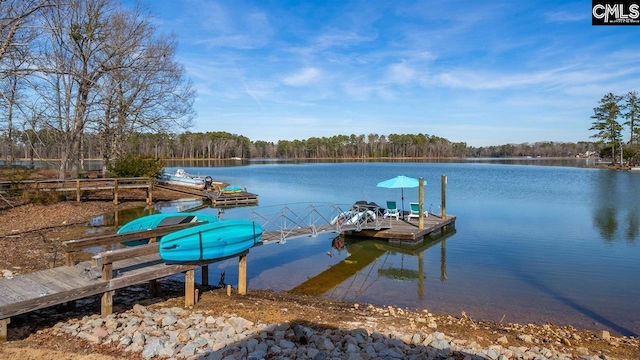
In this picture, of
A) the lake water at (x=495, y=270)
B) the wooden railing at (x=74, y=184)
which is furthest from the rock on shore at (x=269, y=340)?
the wooden railing at (x=74, y=184)

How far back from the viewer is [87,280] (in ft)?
21.6

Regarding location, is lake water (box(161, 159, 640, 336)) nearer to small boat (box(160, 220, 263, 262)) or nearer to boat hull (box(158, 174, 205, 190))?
small boat (box(160, 220, 263, 262))

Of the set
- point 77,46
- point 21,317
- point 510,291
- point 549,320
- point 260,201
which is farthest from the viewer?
point 260,201

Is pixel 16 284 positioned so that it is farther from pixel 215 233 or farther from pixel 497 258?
pixel 497 258

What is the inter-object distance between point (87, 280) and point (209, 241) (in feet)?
7.62

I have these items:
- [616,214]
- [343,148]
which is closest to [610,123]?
[616,214]

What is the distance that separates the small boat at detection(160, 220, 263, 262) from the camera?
761 centimetres

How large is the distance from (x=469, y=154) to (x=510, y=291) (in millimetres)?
182290

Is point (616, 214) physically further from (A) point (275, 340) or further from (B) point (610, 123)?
(B) point (610, 123)

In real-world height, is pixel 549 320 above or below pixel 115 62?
below

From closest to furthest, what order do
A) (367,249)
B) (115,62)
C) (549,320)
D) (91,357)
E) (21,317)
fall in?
(91,357), (21,317), (549,320), (367,249), (115,62)

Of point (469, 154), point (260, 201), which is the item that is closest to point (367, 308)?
point (260, 201)

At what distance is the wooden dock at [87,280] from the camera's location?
562cm

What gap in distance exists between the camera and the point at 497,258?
13258 millimetres
